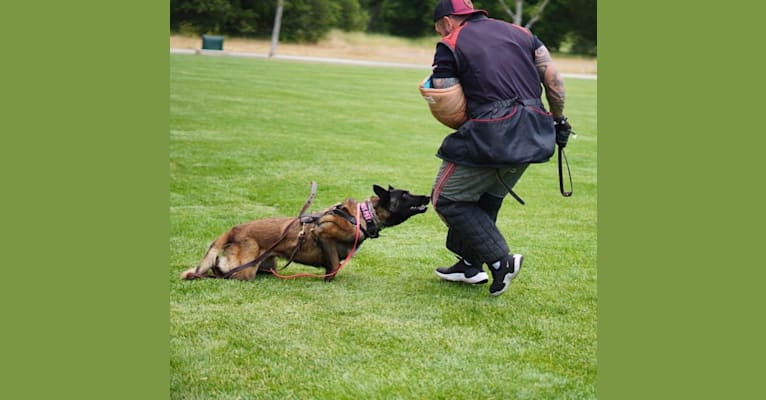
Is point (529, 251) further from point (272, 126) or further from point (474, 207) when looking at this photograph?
point (272, 126)

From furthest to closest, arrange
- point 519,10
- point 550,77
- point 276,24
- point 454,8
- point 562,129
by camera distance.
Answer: point 276,24 < point 519,10 < point 562,129 < point 550,77 < point 454,8

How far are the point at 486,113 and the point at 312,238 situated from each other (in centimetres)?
168

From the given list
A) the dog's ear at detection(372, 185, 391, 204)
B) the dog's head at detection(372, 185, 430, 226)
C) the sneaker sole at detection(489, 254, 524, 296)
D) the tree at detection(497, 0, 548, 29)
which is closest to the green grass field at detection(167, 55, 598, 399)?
the sneaker sole at detection(489, 254, 524, 296)

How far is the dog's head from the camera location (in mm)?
5906

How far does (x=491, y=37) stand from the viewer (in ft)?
16.6

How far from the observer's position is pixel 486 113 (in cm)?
504

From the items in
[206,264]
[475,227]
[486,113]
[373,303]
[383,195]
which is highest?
[486,113]

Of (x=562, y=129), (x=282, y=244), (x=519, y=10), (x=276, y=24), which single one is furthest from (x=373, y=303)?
(x=276, y=24)

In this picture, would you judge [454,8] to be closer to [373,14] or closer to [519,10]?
[519,10]

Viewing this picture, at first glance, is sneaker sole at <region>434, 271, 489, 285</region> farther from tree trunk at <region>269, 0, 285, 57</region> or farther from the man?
tree trunk at <region>269, 0, 285, 57</region>

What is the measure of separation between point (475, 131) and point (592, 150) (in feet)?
33.3

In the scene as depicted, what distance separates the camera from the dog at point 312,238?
591cm

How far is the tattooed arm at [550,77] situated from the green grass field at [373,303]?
133cm

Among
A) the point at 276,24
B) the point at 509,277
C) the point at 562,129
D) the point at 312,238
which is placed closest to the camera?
the point at 509,277
